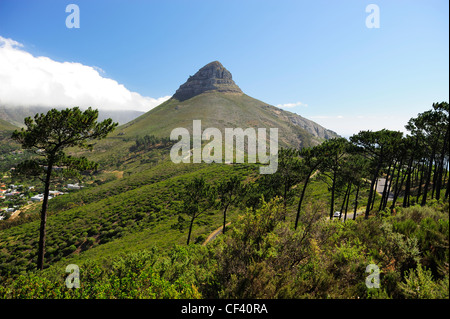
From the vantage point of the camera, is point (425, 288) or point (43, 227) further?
point (43, 227)

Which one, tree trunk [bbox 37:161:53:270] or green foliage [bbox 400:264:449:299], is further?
tree trunk [bbox 37:161:53:270]

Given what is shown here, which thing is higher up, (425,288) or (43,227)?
(425,288)

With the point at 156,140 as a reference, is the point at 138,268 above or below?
below

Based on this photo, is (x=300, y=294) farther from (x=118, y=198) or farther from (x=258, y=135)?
(x=258, y=135)

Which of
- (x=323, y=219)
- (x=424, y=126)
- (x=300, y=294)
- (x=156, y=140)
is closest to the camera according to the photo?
(x=300, y=294)

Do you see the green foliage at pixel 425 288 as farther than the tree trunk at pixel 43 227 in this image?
No

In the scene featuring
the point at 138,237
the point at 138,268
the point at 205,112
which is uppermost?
the point at 205,112

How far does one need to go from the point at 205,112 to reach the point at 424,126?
175 m

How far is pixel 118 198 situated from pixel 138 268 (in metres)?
49.6

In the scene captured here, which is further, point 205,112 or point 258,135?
point 205,112
